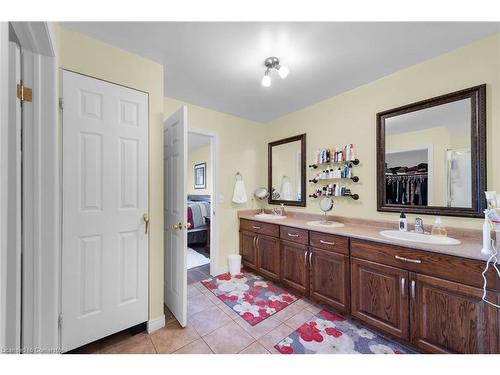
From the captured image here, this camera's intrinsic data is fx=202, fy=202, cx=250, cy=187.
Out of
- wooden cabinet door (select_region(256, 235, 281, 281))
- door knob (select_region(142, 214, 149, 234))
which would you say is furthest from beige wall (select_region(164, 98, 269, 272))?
door knob (select_region(142, 214, 149, 234))

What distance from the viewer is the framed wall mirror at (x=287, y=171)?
2822mm

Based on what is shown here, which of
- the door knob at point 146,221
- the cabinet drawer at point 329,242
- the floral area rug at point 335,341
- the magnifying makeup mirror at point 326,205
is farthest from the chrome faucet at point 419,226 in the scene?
the door knob at point 146,221


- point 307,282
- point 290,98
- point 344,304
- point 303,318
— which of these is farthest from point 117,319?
→ point 290,98

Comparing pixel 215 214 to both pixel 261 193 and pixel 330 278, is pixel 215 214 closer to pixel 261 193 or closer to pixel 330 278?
pixel 261 193

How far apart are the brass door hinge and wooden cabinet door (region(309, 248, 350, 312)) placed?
2335mm

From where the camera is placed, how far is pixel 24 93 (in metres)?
1.03

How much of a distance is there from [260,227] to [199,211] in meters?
1.73

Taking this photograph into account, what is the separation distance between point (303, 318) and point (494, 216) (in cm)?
155

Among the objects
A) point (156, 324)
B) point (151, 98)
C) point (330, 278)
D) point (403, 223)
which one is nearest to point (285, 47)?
point (151, 98)

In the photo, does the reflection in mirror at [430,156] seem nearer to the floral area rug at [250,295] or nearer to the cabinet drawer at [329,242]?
the cabinet drawer at [329,242]

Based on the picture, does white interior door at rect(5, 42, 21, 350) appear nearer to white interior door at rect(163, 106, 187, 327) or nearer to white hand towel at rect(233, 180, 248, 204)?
white interior door at rect(163, 106, 187, 327)

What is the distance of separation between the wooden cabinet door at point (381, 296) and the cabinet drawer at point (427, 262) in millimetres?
61

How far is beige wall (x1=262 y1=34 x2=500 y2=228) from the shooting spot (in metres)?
1.50
